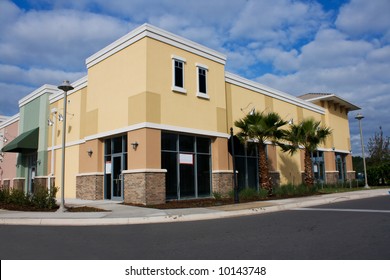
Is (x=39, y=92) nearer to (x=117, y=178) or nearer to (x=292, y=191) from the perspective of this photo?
(x=117, y=178)

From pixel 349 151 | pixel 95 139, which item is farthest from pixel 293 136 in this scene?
pixel 349 151

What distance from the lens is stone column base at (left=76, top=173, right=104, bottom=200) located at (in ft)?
63.8

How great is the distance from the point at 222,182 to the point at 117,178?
230 inches

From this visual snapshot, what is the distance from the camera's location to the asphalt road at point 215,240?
641 cm

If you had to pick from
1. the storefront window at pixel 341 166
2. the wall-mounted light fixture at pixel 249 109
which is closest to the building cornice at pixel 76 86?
the wall-mounted light fixture at pixel 249 109

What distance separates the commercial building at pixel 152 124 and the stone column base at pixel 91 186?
0.06 metres

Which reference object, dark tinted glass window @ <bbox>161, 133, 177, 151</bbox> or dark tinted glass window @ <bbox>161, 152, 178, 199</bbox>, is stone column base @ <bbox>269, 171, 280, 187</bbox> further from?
dark tinted glass window @ <bbox>161, 133, 177, 151</bbox>

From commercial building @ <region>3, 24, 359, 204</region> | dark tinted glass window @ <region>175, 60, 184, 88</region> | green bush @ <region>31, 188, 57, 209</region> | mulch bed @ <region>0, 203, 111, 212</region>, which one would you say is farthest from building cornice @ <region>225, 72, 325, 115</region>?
green bush @ <region>31, 188, 57, 209</region>

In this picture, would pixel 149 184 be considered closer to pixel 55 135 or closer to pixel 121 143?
pixel 121 143

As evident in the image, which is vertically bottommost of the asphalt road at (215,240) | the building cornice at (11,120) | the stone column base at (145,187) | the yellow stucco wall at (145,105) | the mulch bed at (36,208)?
the asphalt road at (215,240)

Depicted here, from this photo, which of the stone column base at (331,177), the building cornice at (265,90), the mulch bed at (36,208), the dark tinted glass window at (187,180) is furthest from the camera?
the stone column base at (331,177)

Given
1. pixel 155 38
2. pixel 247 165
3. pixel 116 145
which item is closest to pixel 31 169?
pixel 116 145

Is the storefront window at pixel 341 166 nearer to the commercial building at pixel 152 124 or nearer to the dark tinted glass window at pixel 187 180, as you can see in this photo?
the commercial building at pixel 152 124

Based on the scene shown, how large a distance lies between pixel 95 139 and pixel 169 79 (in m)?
5.71
